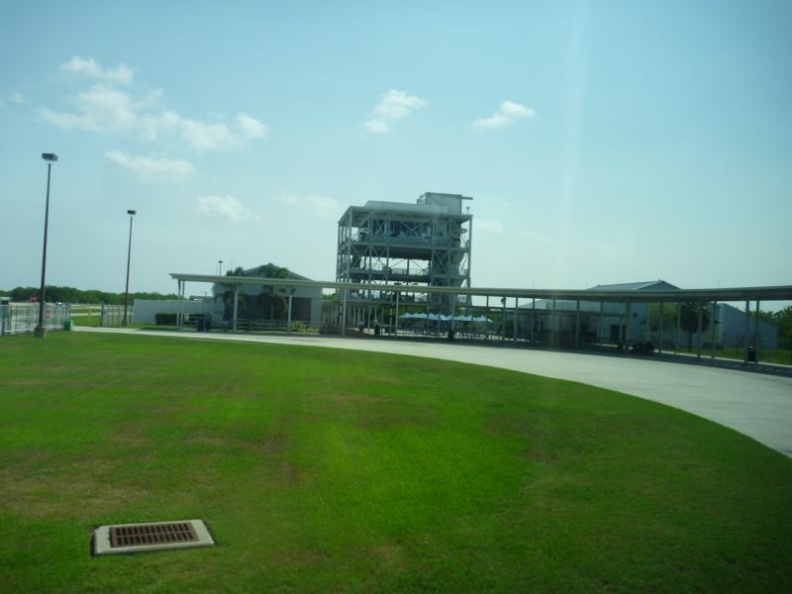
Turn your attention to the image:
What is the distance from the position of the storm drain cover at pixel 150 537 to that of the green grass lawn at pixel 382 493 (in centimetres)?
13

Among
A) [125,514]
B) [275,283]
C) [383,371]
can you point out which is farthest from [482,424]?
[275,283]

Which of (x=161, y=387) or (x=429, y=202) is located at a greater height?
(x=429, y=202)

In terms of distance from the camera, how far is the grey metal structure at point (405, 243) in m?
68.2

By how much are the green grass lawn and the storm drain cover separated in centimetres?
13

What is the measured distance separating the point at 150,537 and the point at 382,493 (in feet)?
8.28

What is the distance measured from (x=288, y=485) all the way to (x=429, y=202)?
66.3 metres

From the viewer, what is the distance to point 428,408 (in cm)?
1373

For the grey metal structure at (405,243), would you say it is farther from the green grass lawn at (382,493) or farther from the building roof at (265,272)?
the green grass lawn at (382,493)

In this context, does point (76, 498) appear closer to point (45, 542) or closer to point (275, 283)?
point (45, 542)

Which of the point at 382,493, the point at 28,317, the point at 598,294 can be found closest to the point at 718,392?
the point at 382,493

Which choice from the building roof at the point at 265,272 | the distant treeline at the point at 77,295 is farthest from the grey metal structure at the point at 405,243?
the distant treeline at the point at 77,295

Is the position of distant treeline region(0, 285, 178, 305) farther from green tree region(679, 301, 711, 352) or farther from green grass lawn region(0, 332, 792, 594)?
green grass lawn region(0, 332, 792, 594)

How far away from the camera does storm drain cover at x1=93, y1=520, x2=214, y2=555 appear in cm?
557

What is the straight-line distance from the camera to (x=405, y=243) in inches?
2707
